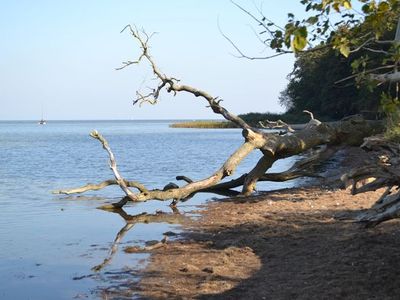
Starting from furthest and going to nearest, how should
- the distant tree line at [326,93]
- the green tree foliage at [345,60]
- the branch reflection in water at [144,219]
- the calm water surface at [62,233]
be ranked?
the distant tree line at [326,93] < the branch reflection in water at [144,219] < the calm water surface at [62,233] < the green tree foliage at [345,60]

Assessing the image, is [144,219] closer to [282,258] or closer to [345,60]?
[282,258]

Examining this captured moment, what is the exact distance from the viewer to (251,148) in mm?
13695

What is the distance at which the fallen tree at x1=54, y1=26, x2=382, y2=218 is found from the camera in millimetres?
13397

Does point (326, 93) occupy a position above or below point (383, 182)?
above

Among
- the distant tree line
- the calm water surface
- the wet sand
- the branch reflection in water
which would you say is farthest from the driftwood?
the distant tree line

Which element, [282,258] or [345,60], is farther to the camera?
[345,60]

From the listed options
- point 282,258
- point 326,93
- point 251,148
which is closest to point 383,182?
point 282,258

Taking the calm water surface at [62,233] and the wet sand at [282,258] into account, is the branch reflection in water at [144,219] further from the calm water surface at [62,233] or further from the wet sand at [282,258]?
the wet sand at [282,258]

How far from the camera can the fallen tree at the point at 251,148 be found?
44.0 feet

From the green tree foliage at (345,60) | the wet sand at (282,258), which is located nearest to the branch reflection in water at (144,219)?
the wet sand at (282,258)

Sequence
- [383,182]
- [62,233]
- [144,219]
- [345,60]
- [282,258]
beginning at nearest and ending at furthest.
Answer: [383,182], [282,258], [62,233], [144,219], [345,60]

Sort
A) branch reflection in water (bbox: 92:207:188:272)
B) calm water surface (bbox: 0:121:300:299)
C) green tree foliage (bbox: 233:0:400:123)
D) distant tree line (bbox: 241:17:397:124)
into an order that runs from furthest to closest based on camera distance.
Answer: distant tree line (bbox: 241:17:397:124) < branch reflection in water (bbox: 92:207:188:272) < calm water surface (bbox: 0:121:300:299) < green tree foliage (bbox: 233:0:400:123)

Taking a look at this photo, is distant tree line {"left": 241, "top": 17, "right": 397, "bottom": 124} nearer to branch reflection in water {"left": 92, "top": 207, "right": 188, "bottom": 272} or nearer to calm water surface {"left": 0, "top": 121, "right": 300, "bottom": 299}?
calm water surface {"left": 0, "top": 121, "right": 300, "bottom": 299}

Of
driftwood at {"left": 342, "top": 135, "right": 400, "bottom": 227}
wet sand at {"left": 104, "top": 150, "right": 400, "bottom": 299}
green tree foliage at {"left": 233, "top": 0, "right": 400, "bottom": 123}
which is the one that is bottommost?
wet sand at {"left": 104, "top": 150, "right": 400, "bottom": 299}
